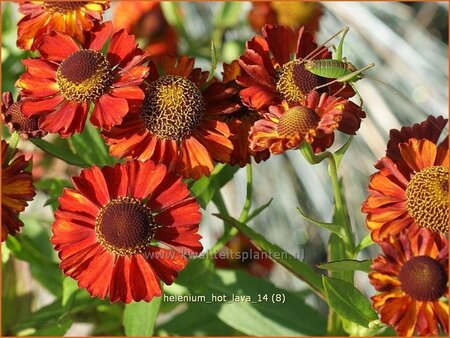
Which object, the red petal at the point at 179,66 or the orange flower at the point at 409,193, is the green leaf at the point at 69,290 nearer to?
the red petal at the point at 179,66

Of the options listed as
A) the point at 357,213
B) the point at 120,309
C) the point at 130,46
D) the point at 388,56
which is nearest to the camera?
the point at 130,46

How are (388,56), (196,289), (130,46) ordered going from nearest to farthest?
(130,46) < (196,289) < (388,56)

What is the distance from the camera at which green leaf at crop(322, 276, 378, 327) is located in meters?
1.31

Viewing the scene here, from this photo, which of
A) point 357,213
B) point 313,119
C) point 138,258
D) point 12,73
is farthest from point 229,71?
point 357,213

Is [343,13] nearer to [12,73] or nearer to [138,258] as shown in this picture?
[12,73]

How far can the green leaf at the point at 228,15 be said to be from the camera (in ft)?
7.92

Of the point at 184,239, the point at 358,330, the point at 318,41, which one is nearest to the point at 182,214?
the point at 184,239

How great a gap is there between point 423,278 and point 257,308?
26.0 inches

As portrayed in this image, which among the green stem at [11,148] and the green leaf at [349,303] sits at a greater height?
the green stem at [11,148]

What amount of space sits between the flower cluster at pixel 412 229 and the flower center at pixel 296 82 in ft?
0.64

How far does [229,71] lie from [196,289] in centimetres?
48

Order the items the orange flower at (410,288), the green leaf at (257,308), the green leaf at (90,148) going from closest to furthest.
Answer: the orange flower at (410,288), the green leaf at (90,148), the green leaf at (257,308)

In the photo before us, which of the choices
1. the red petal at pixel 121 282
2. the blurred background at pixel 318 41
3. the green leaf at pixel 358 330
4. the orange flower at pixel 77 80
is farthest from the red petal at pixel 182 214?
the blurred background at pixel 318 41

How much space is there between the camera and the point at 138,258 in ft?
4.18
